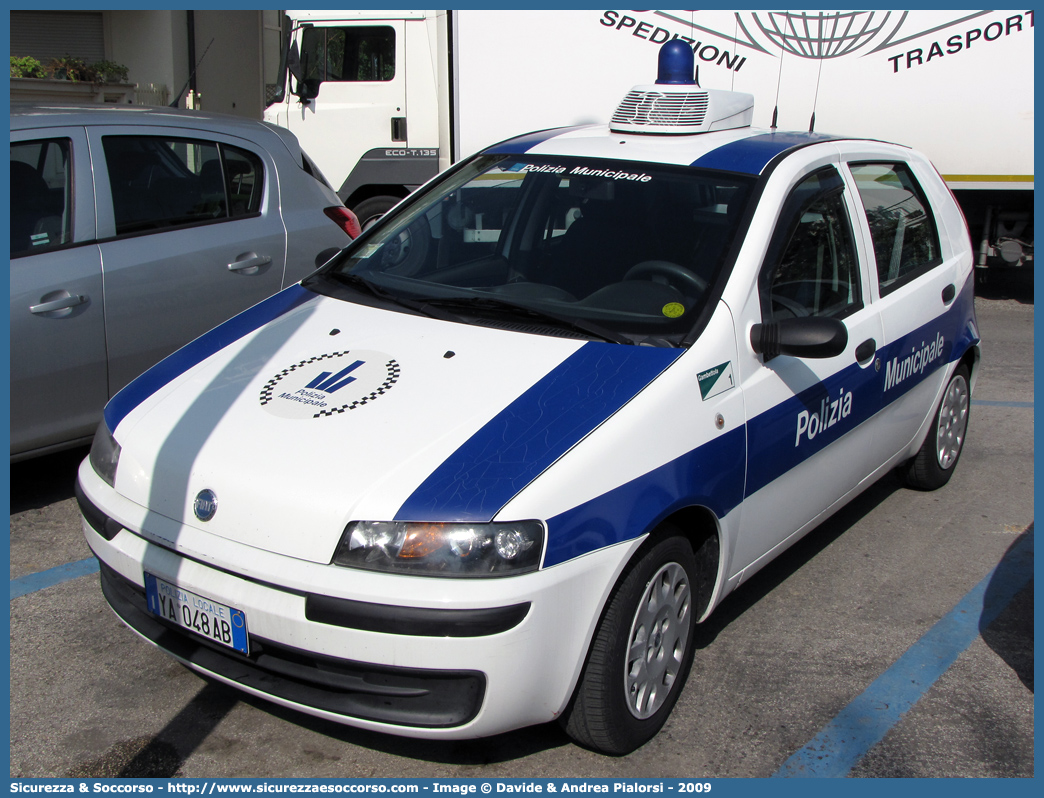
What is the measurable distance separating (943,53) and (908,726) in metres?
7.67

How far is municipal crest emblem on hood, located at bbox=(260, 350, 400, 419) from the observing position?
9.40 ft

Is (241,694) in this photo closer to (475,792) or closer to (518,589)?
(475,792)

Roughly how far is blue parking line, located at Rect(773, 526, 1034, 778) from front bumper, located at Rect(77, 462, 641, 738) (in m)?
0.86

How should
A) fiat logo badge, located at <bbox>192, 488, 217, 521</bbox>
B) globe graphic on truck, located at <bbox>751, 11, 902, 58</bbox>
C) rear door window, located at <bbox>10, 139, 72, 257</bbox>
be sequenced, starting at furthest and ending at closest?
globe graphic on truck, located at <bbox>751, 11, 902, 58</bbox> → rear door window, located at <bbox>10, 139, 72, 257</bbox> → fiat logo badge, located at <bbox>192, 488, 217, 521</bbox>

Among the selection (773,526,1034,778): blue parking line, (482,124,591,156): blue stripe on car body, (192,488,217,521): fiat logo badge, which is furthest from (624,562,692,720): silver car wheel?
(482,124,591,156): blue stripe on car body

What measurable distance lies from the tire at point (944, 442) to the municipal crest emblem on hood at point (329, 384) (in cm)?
285

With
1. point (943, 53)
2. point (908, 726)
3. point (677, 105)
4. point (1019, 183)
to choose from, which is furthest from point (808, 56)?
point (908, 726)

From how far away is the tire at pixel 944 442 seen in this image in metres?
4.75

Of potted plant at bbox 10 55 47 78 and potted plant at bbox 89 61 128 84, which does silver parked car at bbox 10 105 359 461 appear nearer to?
potted plant at bbox 10 55 47 78

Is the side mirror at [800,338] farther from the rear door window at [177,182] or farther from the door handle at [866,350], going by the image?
the rear door window at [177,182]

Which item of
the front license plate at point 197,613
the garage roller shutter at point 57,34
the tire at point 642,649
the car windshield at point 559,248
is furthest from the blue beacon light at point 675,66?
the garage roller shutter at point 57,34

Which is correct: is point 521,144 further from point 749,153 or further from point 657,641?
point 657,641

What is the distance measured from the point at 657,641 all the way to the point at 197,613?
4.19 feet

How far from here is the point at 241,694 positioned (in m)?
3.12
